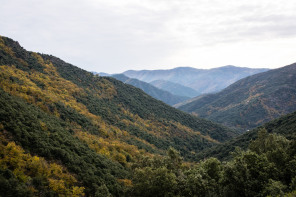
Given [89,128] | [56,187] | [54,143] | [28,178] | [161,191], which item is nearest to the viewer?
[28,178]

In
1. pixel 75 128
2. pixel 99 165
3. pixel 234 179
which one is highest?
pixel 75 128

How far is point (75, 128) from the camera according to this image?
54375 millimetres

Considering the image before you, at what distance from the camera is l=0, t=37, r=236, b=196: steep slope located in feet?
92.2

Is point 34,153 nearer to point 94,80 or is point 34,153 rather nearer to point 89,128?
point 89,128

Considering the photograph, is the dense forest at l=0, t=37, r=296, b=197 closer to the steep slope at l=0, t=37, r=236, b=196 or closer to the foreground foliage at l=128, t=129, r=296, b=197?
the foreground foliage at l=128, t=129, r=296, b=197

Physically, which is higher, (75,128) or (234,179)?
(75,128)

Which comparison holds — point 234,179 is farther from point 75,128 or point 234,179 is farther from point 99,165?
point 75,128

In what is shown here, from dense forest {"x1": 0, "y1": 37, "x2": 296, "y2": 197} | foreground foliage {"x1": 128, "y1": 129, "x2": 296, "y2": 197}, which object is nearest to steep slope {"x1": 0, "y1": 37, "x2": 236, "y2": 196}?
dense forest {"x1": 0, "y1": 37, "x2": 296, "y2": 197}

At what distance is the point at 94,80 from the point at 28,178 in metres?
108

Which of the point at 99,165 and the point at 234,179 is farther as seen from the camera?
the point at 99,165

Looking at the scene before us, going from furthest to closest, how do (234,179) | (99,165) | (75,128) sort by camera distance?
1. (75,128)
2. (99,165)
3. (234,179)

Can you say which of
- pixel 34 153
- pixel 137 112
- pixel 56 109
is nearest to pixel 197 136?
pixel 137 112

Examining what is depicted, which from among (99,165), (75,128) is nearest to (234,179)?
(99,165)

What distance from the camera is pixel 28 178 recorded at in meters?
22.3
